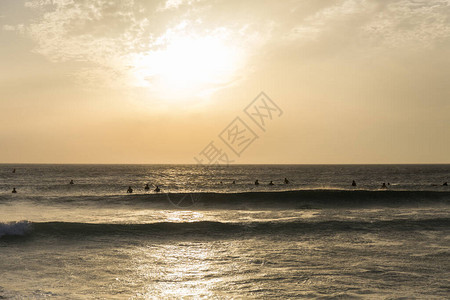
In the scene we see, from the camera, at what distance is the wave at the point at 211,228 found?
20656mm

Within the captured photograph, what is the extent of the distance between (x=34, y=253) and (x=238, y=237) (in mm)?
9918

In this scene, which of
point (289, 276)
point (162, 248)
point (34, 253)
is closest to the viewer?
point (289, 276)

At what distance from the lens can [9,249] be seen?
56.1ft

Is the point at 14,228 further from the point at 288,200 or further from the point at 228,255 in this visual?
the point at 288,200

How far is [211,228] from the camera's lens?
74.7 ft

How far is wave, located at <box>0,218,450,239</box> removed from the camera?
67.8ft

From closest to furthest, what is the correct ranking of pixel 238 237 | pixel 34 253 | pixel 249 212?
pixel 34 253 < pixel 238 237 < pixel 249 212

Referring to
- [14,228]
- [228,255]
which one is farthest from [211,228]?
[14,228]

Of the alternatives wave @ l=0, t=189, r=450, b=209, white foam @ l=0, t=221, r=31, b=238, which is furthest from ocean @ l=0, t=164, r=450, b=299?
wave @ l=0, t=189, r=450, b=209

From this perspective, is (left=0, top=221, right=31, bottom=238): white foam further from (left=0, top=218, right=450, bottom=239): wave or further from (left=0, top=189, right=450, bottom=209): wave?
(left=0, top=189, right=450, bottom=209): wave

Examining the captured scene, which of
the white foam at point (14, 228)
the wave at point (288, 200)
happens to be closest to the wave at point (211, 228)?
the white foam at point (14, 228)

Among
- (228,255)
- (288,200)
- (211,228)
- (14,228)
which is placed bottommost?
(288,200)

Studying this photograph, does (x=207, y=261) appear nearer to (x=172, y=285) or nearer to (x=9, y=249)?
(x=172, y=285)

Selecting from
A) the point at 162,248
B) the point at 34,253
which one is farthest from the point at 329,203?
the point at 34,253
